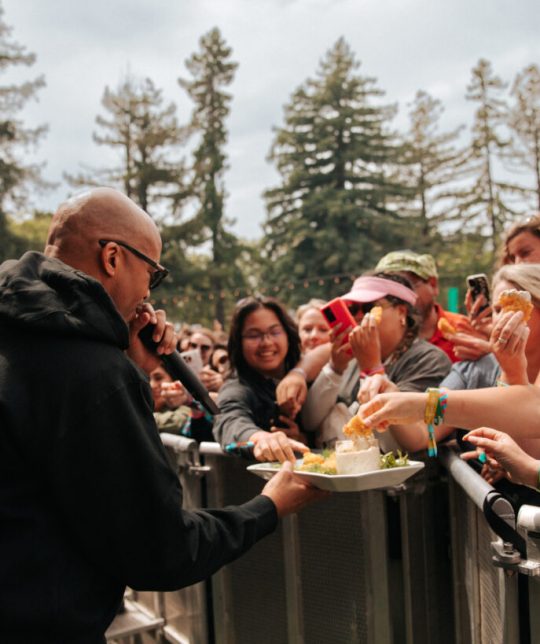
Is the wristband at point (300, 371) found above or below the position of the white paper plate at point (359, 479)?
above

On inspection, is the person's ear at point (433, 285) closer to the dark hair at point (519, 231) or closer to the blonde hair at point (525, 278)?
the dark hair at point (519, 231)

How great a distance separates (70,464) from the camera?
1.81 meters

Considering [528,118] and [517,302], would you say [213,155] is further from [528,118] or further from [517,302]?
[517,302]

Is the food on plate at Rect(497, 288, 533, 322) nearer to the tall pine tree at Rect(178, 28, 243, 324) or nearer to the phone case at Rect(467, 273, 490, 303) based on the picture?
the phone case at Rect(467, 273, 490, 303)

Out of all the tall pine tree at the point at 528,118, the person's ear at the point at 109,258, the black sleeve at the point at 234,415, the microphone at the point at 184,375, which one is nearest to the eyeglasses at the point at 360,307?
the black sleeve at the point at 234,415

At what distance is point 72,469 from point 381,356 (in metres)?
2.15

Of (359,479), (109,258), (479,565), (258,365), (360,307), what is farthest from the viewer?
(258,365)

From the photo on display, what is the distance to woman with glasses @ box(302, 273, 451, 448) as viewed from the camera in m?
3.48

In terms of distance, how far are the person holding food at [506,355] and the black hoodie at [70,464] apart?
50.7 inches

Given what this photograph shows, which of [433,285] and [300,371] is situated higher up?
[433,285]

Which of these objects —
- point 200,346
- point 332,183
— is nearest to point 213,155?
point 332,183

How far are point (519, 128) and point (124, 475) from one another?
122 feet

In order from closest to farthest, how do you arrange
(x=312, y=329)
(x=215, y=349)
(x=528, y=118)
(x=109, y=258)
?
(x=109, y=258) → (x=312, y=329) → (x=215, y=349) → (x=528, y=118)

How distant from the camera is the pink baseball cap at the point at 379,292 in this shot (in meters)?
3.79
